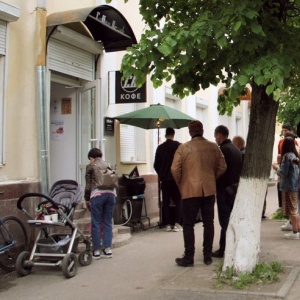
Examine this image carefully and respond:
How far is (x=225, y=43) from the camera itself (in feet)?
15.9

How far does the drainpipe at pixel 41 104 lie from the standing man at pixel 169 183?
2.69 metres

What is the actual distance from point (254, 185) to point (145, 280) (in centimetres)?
177

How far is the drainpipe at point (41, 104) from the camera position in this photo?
768 centimetres

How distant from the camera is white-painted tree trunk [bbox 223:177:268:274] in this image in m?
5.70

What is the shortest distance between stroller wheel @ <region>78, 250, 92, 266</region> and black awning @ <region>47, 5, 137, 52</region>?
11.6 ft

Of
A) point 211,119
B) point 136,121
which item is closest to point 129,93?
point 136,121

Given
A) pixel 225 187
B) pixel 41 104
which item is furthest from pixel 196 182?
pixel 41 104

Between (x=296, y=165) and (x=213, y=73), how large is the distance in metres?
3.23

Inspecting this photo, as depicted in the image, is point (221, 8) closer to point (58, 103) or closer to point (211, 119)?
point (58, 103)

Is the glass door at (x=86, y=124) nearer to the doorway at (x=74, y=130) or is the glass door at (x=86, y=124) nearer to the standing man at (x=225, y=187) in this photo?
the doorway at (x=74, y=130)

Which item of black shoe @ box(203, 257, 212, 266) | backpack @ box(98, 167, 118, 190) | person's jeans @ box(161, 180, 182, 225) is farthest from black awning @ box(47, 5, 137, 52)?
black shoe @ box(203, 257, 212, 266)

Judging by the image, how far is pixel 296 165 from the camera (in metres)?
8.66

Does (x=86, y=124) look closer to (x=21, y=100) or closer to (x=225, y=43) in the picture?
(x=21, y=100)

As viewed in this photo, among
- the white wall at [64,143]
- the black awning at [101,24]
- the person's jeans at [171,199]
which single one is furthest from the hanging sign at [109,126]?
the person's jeans at [171,199]
